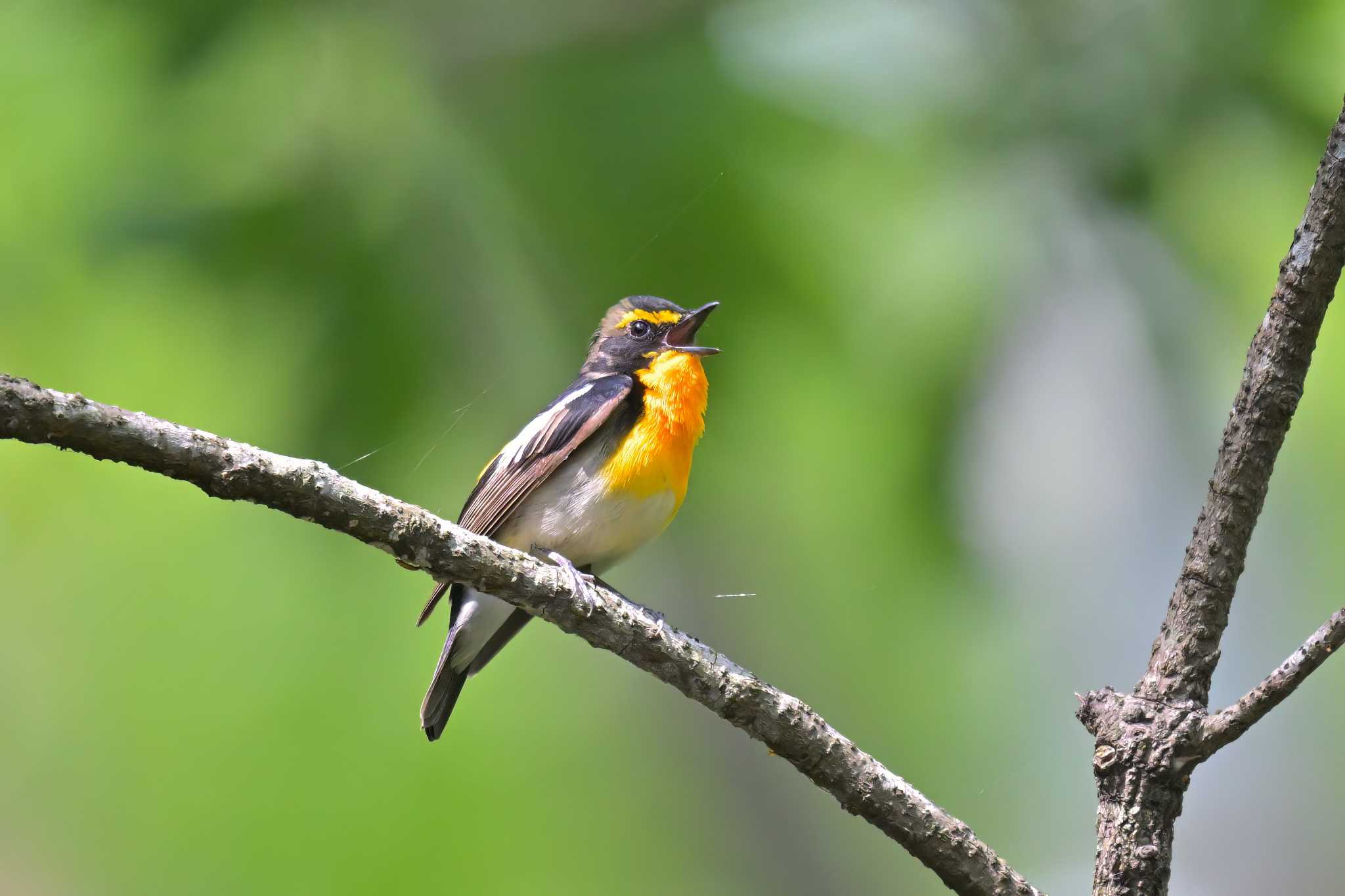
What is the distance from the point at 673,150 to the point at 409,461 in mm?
2033

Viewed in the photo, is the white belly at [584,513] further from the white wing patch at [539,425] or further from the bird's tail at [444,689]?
the bird's tail at [444,689]

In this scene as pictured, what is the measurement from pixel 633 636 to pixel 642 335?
2.01m

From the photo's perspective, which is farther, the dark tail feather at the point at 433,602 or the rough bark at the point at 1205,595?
the dark tail feather at the point at 433,602

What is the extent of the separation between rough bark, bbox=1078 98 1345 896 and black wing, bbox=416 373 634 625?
1.94 meters

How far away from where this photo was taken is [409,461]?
482 cm

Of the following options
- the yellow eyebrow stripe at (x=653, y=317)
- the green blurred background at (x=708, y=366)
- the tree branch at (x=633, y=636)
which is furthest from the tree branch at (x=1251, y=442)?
the green blurred background at (x=708, y=366)

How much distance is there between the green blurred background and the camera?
5086mm

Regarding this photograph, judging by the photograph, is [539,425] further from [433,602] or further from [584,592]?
[584,592]

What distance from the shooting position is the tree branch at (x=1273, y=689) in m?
2.04

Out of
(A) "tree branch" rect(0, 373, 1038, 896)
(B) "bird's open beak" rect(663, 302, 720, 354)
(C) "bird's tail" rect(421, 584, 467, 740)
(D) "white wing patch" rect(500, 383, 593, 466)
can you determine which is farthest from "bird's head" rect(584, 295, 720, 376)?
(A) "tree branch" rect(0, 373, 1038, 896)

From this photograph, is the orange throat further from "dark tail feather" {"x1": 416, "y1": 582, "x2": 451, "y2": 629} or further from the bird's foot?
the bird's foot

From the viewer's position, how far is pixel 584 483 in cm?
384

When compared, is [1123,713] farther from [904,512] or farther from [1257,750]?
[1257,750]

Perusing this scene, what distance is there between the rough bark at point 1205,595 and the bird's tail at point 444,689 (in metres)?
2.35
